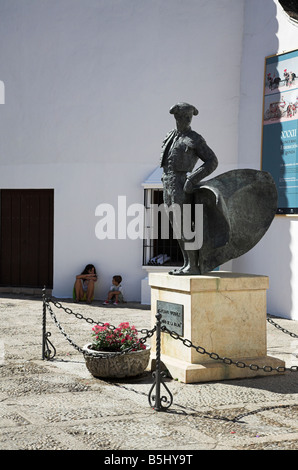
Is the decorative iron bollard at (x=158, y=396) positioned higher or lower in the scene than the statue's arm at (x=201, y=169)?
lower

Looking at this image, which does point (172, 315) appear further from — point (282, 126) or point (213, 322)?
point (282, 126)

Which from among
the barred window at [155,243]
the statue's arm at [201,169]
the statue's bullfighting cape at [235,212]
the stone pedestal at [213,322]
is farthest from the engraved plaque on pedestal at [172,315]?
the barred window at [155,243]

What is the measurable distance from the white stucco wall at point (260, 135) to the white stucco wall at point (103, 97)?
0.31m

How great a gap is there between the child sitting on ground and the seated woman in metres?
0.40

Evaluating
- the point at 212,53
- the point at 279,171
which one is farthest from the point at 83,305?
the point at 212,53

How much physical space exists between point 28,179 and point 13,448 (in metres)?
10.4

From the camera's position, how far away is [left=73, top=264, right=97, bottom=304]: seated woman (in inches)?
529

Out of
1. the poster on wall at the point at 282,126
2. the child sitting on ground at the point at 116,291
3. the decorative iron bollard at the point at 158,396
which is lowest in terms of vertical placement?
the decorative iron bollard at the point at 158,396

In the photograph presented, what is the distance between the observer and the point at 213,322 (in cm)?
672

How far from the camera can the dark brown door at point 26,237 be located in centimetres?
1449

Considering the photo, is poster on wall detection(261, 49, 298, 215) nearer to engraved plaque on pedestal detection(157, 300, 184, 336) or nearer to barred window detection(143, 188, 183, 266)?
barred window detection(143, 188, 183, 266)

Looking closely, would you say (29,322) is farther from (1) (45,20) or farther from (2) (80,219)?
(1) (45,20)

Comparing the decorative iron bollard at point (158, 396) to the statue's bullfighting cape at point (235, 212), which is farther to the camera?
the statue's bullfighting cape at point (235, 212)

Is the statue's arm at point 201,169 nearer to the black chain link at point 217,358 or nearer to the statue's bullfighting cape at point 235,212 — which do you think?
the statue's bullfighting cape at point 235,212
